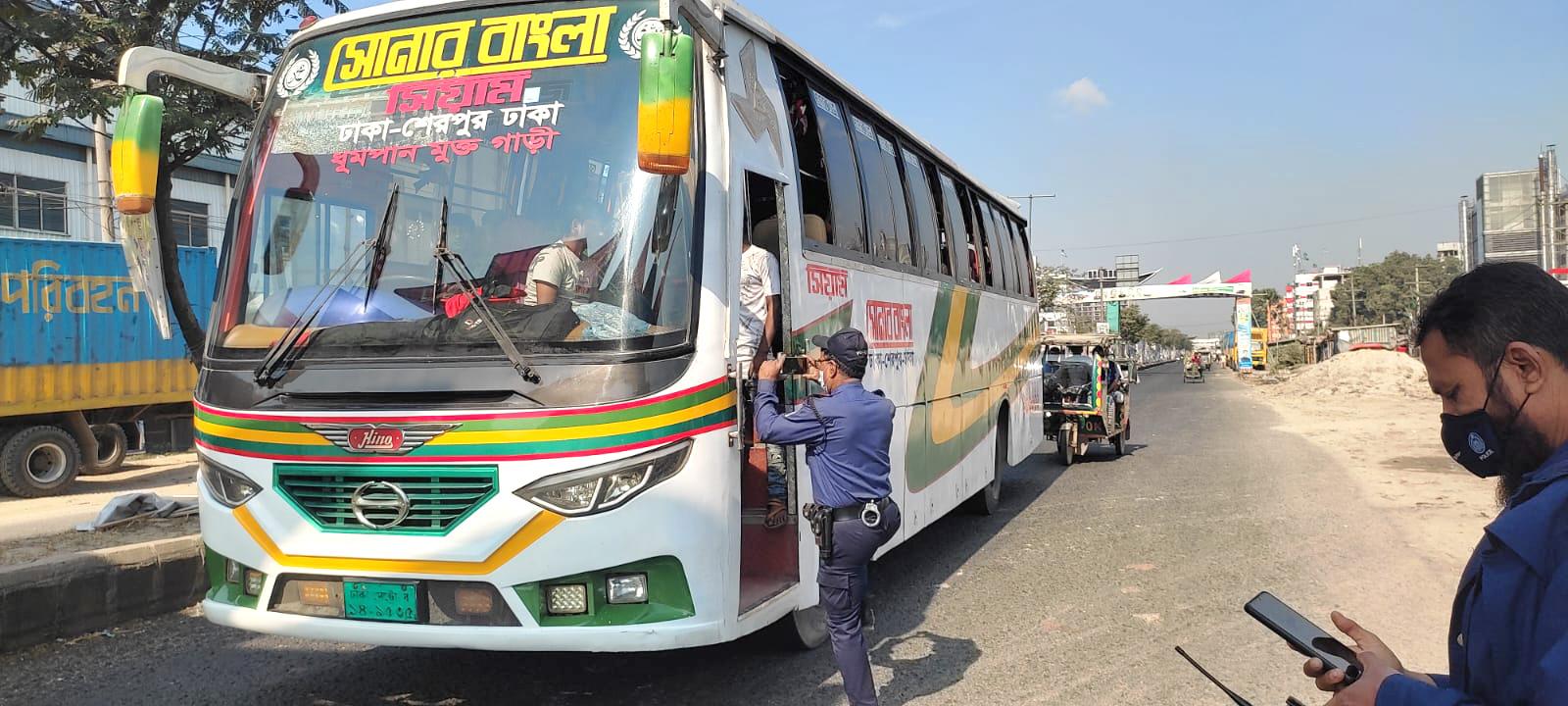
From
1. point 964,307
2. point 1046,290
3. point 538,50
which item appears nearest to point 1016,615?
point 964,307

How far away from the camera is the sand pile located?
36.2 meters

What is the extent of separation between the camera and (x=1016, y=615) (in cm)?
667

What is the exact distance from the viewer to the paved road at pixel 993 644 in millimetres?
5129

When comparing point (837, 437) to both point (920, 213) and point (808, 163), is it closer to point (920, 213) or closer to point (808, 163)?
point (808, 163)

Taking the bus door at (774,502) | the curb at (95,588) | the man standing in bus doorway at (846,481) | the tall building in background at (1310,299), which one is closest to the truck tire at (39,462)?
the curb at (95,588)

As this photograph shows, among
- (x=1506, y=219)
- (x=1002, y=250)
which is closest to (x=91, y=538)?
(x=1002, y=250)

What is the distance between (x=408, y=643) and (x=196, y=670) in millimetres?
2171

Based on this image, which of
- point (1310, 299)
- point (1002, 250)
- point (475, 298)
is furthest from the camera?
point (1310, 299)

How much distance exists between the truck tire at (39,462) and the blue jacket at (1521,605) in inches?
569

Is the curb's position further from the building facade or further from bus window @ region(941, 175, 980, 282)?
the building facade

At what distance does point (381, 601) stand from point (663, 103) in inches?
86.7

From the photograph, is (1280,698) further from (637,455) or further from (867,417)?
(637,455)

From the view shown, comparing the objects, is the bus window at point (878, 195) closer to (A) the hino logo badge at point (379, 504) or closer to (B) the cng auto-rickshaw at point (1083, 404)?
(A) the hino logo badge at point (379, 504)

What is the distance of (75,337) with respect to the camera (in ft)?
43.8
